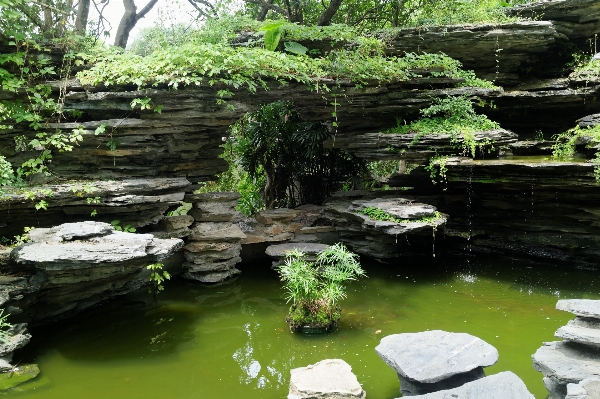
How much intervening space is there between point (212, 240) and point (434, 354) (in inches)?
181

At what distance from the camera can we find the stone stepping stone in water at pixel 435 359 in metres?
3.54

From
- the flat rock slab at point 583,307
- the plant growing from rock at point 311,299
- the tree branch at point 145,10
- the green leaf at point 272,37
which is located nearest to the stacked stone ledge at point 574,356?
the flat rock slab at point 583,307

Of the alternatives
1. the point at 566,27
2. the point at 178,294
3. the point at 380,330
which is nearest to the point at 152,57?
the point at 178,294

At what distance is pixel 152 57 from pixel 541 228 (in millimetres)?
7355

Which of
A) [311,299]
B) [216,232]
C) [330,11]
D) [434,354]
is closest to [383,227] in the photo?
[311,299]

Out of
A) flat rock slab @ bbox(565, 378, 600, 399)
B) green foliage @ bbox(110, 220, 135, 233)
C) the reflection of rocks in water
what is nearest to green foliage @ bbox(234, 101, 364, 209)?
green foliage @ bbox(110, 220, 135, 233)

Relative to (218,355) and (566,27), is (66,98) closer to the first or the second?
(218,355)

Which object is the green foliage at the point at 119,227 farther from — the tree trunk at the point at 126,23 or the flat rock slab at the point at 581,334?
the flat rock slab at the point at 581,334

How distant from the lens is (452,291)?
21.3 ft

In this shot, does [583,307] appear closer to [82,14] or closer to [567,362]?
[567,362]

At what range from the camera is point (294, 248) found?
7.21 metres

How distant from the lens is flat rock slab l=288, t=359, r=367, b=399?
3742 millimetres

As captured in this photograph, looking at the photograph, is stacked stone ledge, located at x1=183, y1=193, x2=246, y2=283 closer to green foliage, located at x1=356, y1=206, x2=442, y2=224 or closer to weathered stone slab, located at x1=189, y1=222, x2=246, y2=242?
weathered stone slab, located at x1=189, y1=222, x2=246, y2=242

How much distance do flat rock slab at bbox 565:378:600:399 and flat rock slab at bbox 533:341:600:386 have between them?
0.24 m
